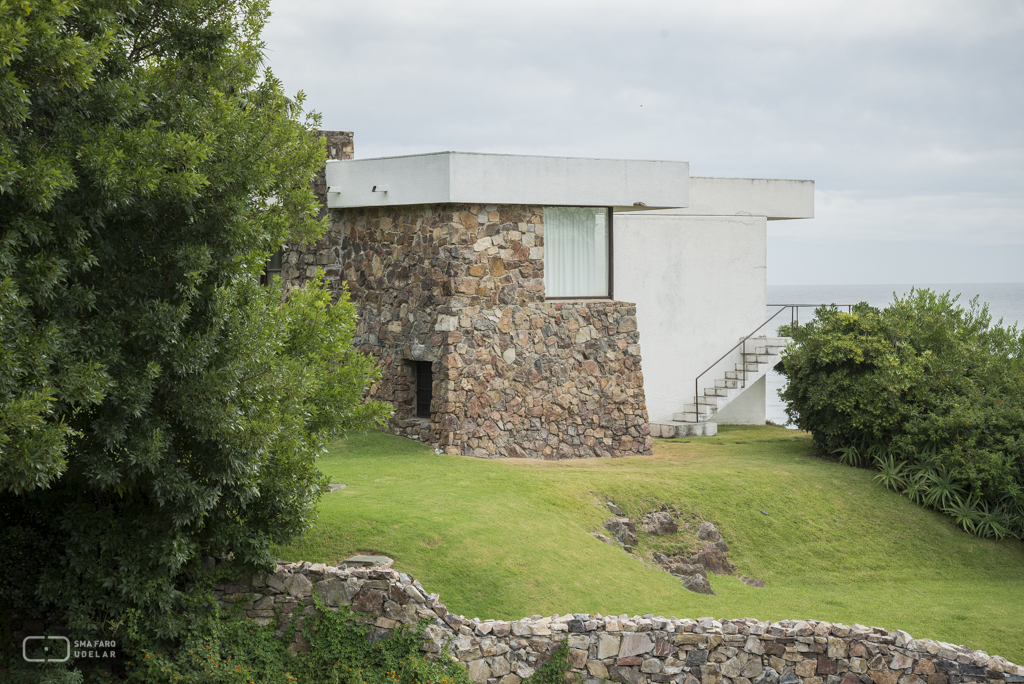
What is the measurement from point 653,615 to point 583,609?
90 cm

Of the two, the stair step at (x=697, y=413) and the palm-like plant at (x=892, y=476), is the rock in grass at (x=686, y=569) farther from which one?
the stair step at (x=697, y=413)

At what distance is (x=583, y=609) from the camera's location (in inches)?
478

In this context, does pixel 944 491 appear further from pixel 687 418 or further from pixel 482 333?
pixel 482 333

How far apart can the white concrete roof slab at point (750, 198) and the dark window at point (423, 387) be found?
28.9 ft

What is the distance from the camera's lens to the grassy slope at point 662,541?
12.5 meters

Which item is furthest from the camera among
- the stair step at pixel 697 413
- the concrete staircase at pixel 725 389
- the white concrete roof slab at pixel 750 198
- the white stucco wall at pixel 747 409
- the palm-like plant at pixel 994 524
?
the white stucco wall at pixel 747 409

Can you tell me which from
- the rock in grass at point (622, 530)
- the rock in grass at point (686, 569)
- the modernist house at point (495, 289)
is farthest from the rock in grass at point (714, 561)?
the modernist house at point (495, 289)

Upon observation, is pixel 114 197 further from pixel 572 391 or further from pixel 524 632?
pixel 572 391

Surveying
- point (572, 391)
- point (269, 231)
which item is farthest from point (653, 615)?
point (572, 391)

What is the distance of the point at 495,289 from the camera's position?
1881cm

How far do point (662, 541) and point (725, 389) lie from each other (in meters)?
10.3

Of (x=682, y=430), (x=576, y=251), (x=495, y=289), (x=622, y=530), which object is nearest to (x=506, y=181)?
(x=495, y=289)

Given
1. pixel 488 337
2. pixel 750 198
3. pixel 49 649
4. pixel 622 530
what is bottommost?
pixel 49 649

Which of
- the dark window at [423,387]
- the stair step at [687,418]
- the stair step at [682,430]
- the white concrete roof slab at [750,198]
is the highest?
the white concrete roof slab at [750,198]
